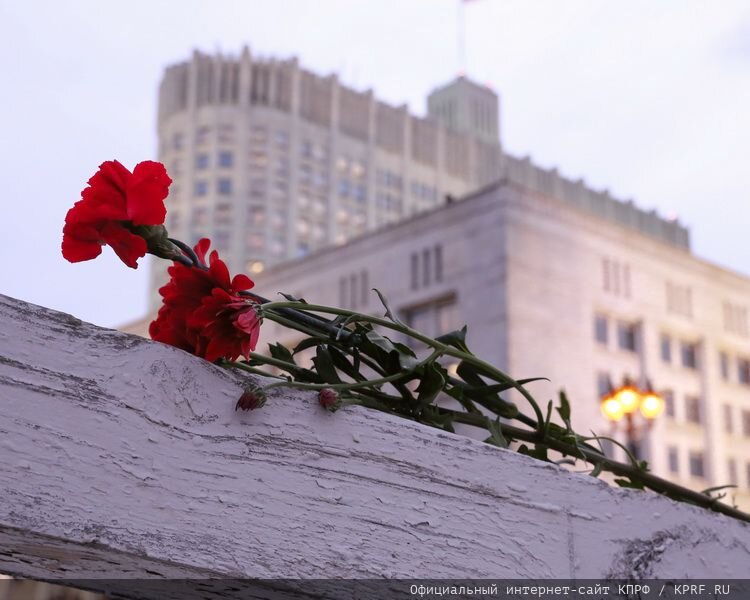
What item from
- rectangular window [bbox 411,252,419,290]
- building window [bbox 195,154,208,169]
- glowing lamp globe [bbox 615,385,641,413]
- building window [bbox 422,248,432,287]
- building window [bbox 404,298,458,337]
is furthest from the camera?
building window [bbox 195,154,208,169]

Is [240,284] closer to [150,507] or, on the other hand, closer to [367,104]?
[150,507]

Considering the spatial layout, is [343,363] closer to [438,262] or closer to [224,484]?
[224,484]

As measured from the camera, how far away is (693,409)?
22094mm

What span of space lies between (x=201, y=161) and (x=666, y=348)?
36.6 meters

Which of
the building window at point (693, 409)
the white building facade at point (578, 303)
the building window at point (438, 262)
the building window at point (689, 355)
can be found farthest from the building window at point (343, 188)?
the building window at point (693, 409)

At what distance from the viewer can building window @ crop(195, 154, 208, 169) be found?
53.4 meters

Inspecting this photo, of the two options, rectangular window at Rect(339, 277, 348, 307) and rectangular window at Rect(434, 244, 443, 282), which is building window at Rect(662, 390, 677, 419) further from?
rectangular window at Rect(339, 277, 348, 307)

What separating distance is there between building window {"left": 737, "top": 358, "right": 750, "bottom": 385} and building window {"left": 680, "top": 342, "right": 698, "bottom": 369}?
1.53 meters

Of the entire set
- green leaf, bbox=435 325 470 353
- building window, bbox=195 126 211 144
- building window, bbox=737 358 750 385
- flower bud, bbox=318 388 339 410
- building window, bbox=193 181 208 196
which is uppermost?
building window, bbox=195 126 211 144

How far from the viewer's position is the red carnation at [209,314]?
2.51 feet

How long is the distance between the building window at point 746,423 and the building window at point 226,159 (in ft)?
118

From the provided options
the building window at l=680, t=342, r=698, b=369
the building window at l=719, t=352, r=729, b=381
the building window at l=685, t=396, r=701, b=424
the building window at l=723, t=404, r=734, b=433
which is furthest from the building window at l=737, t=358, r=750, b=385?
the building window at l=685, t=396, r=701, b=424

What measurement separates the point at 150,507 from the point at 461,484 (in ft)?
0.98

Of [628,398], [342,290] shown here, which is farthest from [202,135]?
[628,398]
